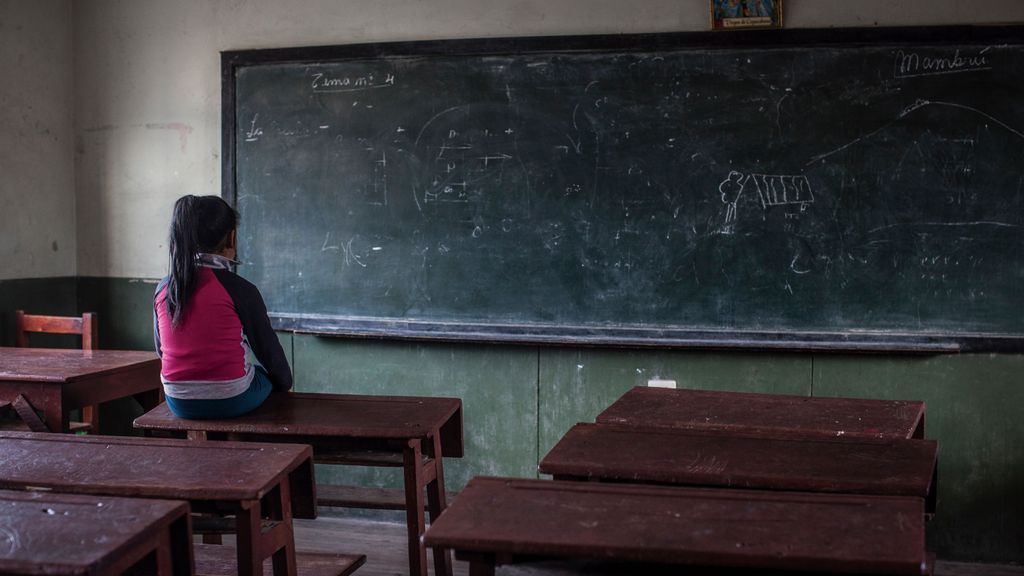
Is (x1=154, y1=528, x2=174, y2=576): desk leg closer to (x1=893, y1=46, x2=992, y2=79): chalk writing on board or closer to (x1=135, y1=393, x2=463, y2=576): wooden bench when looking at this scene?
(x1=135, y1=393, x2=463, y2=576): wooden bench

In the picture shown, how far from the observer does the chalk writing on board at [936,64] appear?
382 centimetres

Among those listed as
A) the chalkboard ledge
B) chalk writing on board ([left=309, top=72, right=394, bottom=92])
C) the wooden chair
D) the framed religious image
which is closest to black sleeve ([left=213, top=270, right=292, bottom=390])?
the chalkboard ledge

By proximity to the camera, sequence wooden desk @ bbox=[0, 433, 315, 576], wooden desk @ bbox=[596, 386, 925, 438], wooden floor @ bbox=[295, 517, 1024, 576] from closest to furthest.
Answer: wooden desk @ bbox=[0, 433, 315, 576] → wooden desk @ bbox=[596, 386, 925, 438] → wooden floor @ bbox=[295, 517, 1024, 576]

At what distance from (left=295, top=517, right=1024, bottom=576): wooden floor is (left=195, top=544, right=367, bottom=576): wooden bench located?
0.47 meters

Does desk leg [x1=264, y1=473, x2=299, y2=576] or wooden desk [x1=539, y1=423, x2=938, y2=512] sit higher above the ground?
wooden desk [x1=539, y1=423, x2=938, y2=512]

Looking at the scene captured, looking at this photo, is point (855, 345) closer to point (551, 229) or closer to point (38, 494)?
point (551, 229)

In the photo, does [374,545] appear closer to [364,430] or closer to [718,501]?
[364,430]

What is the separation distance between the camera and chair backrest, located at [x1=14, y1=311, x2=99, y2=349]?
4.21m

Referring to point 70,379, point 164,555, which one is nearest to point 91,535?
point 164,555

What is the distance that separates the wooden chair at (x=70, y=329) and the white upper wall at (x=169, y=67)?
0.54 m

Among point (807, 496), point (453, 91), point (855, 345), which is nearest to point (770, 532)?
point (807, 496)

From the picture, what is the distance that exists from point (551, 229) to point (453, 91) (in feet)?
2.43

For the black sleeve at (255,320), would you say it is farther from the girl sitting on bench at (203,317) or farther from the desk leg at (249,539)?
the desk leg at (249,539)

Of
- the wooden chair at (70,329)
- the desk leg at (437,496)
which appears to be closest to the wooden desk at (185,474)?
the desk leg at (437,496)
